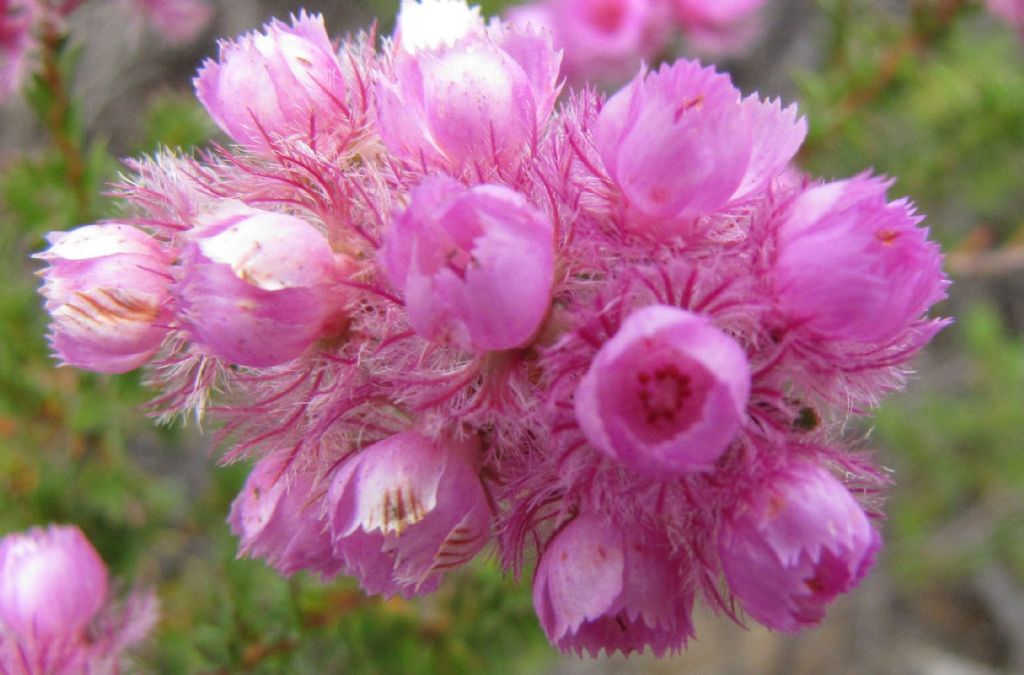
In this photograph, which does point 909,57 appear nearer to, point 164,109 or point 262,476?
point 164,109

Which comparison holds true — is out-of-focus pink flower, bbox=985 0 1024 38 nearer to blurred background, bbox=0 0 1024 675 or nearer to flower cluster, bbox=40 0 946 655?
blurred background, bbox=0 0 1024 675

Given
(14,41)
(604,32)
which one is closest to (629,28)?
(604,32)

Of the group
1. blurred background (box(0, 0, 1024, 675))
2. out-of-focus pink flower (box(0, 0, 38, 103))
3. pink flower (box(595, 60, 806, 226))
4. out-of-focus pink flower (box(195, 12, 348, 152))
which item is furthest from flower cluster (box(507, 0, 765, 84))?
pink flower (box(595, 60, 806, 226))

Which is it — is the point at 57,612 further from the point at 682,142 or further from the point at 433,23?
the point at 682,142

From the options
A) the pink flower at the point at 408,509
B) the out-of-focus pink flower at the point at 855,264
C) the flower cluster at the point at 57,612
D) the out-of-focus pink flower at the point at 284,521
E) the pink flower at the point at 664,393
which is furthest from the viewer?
the flower cluster at the point at 57,612

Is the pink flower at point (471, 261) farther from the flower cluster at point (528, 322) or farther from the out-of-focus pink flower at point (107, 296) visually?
the out-of-focus pink flower at point (107, 296)

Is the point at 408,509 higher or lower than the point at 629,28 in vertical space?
higher

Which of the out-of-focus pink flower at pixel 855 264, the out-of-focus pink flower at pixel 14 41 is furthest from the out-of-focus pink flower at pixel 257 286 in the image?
the out-of-focus pink flower at pixel 14 41
